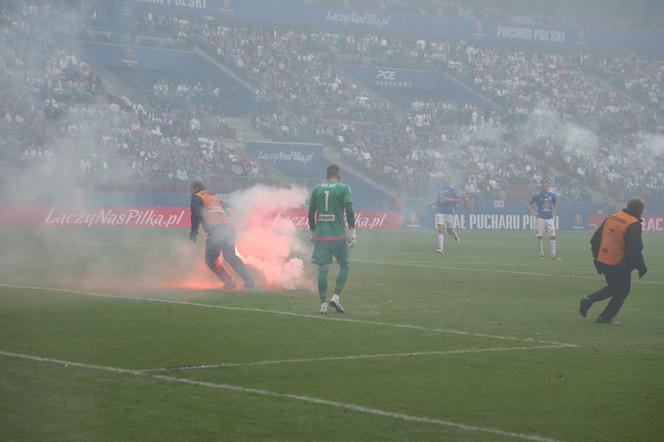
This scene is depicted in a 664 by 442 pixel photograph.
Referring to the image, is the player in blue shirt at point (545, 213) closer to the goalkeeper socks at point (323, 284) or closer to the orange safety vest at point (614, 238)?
the orange safety vest at point (614, 238)

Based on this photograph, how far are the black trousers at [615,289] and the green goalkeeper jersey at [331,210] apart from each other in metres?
3.87

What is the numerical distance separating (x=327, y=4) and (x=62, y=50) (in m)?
21.8

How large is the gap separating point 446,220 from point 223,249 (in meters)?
15.3

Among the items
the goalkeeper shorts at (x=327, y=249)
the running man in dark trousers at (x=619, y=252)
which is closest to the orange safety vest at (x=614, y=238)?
the running man in dark trousers at (x=619, y=252)

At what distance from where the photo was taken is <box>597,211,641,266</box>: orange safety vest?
46.7ft

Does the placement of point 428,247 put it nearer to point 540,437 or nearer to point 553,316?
point 553,316

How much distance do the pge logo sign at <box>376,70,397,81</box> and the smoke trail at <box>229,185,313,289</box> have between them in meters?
42.9

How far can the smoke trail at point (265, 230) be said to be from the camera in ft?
66.6

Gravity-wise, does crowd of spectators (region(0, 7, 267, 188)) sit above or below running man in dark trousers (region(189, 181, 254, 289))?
above

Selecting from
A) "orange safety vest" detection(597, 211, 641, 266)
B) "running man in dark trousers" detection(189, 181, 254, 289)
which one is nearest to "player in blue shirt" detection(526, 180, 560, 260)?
"running man in dark trousers" detection(189, 181, 254, 289)

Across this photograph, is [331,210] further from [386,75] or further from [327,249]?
[386,75]

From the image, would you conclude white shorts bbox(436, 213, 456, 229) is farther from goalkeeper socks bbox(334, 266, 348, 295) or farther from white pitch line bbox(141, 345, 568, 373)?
white pitch line bbox(141, 345, 568, 373)

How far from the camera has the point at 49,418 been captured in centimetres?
816

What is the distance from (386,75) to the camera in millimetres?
63500
